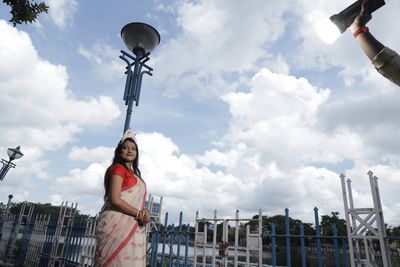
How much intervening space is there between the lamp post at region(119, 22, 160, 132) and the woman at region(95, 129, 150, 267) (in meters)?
2.26

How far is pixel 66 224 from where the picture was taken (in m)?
8.59

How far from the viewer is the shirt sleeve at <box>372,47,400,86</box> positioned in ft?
3.42

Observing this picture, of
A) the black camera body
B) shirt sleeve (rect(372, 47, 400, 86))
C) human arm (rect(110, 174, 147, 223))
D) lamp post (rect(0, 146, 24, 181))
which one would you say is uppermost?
lamp post (rect(0, 146, 24, 181))

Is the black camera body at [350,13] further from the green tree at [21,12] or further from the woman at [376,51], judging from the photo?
the green tree at [21,12]

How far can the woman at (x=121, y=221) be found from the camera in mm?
2246

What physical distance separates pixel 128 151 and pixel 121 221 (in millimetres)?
688

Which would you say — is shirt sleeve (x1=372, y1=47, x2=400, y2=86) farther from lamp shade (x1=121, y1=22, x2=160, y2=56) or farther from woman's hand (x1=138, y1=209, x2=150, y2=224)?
lamp shade (x1=121, y1=22, x2=160, y2=56)

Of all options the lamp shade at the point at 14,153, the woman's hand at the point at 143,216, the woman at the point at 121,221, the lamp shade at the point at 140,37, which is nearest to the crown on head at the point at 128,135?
the woman at the point at 121,221

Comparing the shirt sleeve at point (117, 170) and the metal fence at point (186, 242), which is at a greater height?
the shirt sleeve at point (117, 170)

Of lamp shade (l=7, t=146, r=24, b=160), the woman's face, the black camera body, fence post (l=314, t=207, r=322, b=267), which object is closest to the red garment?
the woman's face

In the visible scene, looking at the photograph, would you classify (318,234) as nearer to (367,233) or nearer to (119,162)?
(367,233)

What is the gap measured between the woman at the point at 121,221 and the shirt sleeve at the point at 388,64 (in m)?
2.03

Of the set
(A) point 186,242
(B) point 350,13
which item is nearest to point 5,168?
(A) point 186,242

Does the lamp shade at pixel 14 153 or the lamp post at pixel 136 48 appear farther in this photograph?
the lamp shade at pixel 14 153
